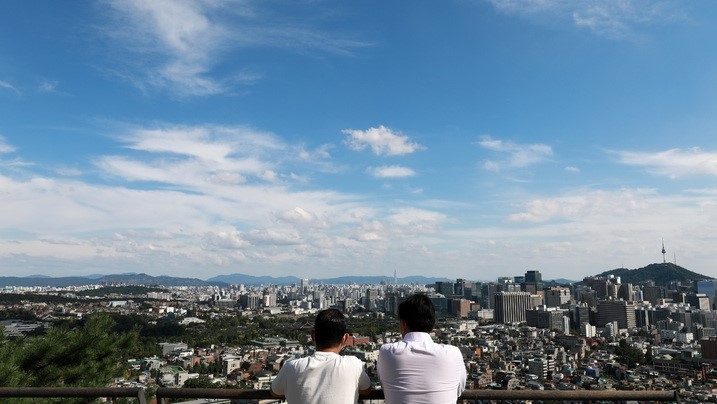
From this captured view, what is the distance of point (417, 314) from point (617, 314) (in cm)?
5641

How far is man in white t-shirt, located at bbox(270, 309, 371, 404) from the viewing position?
1.38 metres

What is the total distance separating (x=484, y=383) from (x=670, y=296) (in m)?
61.7

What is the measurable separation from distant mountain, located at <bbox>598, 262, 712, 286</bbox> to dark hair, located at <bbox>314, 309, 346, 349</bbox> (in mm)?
101519

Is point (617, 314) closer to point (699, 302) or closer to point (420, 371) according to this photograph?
point (699, 302)

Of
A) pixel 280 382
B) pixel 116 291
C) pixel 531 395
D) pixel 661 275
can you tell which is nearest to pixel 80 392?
pixel 280 382

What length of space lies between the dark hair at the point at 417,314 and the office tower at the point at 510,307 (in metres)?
60.6

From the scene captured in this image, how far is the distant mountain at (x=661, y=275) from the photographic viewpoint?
292 ft

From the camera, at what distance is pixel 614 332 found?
143 feet

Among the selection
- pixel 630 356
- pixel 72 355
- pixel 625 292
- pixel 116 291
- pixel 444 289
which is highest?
pixel 72 355

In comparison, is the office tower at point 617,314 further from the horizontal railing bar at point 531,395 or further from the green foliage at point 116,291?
the green foliage at point 116,291

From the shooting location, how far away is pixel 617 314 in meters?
50.2

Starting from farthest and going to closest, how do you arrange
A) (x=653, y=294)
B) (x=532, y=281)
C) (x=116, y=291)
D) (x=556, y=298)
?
1. (x=116, y=291)
2. (x=532, y=281)
3. (x=653, y=294)
4. (x=556, y=298)

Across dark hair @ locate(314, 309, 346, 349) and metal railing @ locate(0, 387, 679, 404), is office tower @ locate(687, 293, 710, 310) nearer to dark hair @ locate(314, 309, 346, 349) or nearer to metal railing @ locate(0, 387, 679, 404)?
metal railing @ locate(0, 387, 679, 404)

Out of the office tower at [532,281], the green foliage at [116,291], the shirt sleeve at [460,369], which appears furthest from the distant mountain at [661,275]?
the shirt sleeve at [460,369]
